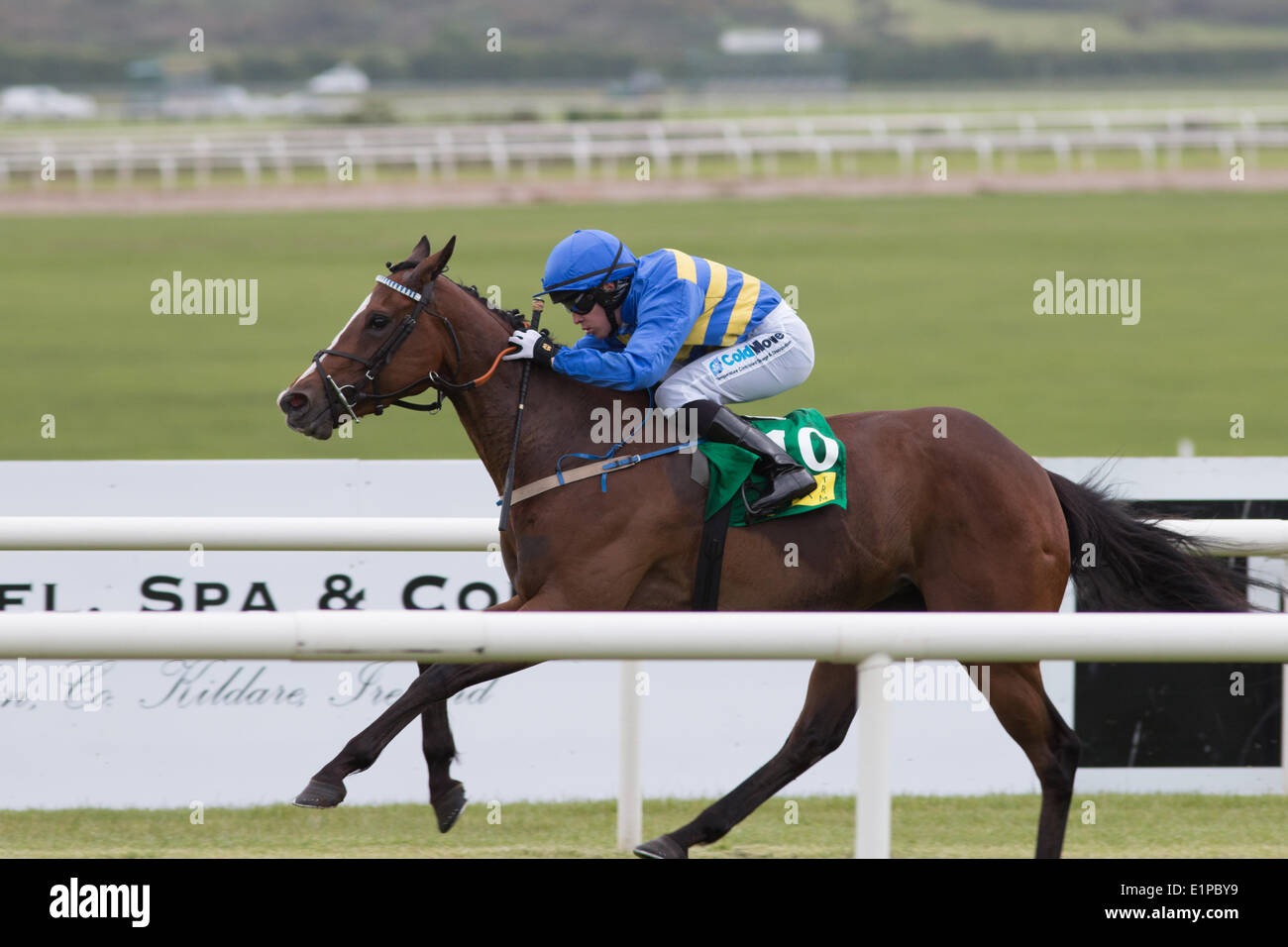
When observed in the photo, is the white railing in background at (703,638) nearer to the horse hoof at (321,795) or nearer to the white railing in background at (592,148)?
the horse hoof at (321,795)

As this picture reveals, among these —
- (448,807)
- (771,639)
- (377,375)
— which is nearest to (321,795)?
(448,807)

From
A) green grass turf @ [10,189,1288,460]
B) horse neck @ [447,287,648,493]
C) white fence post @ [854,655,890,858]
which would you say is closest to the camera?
white fence post @ [854,655,890,858]

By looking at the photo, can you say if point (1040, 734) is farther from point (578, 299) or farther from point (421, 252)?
point (421, 252)

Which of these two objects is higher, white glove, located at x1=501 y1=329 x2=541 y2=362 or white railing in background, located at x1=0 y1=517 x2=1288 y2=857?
white glove, located at x1=501 y1=329 x2=541 y2=362

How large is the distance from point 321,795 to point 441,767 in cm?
46

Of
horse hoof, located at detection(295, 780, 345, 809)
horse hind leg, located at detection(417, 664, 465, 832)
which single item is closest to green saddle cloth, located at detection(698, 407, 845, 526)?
horse hind leg, located at detection(417, 664, 465, 832)

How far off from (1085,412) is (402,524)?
6.89 metres

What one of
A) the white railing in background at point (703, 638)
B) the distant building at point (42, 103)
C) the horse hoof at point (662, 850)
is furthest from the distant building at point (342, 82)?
the white railing in background at point (703, 638)

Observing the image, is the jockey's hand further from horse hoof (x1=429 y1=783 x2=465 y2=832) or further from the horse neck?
horse hoof (x1=429 y1=783 x2=465 y2=832)

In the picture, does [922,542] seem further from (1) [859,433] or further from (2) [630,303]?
(2) [630,303]

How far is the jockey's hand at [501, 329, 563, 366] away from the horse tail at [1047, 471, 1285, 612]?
1.17m

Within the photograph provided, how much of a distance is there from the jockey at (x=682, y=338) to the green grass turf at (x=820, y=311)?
5218 mm

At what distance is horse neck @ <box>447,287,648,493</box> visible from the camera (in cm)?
352

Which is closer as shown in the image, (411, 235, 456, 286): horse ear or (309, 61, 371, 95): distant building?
(411, 235, 456, 286): horse ear
